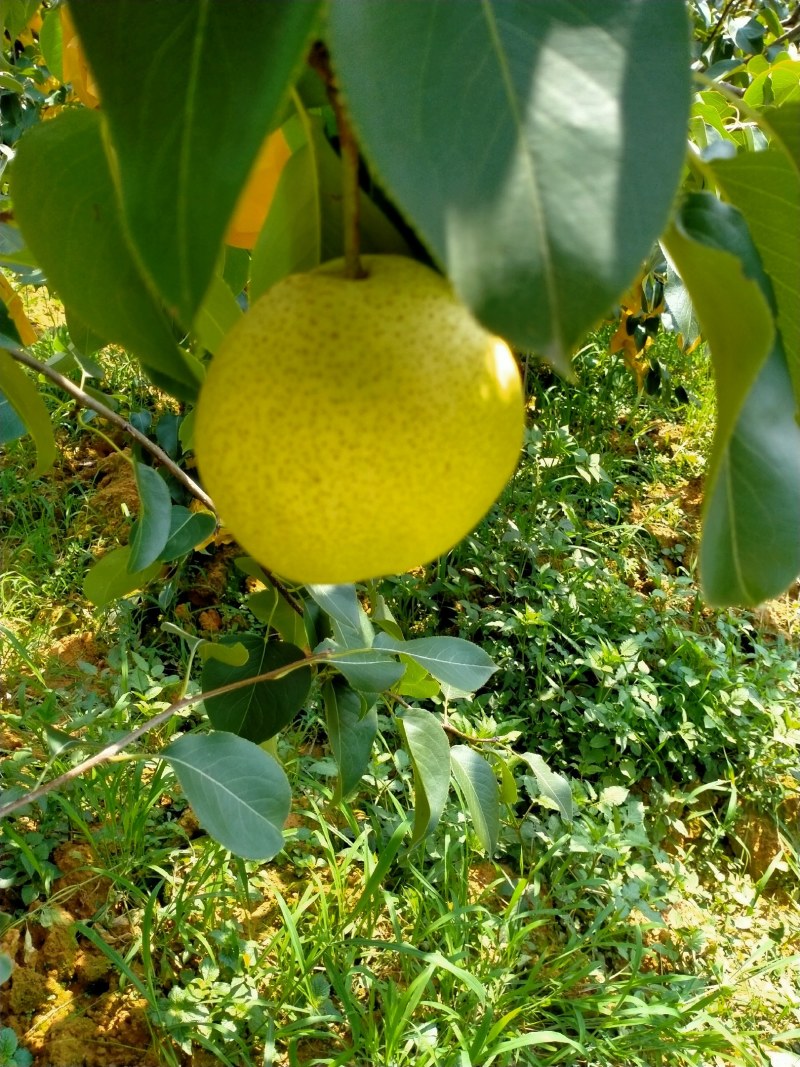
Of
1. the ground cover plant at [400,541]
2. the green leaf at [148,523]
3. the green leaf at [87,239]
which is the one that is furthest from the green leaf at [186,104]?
the green leaf at [148,523]

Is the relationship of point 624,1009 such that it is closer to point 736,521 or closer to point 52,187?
point 736,521

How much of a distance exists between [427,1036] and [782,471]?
1.46 meters

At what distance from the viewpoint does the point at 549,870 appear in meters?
1.99

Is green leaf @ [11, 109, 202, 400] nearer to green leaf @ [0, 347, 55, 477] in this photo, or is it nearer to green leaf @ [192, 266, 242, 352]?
green leaf @ [192, 266, 242, 352]

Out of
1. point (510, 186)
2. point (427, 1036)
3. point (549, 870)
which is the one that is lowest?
point (549, 870)

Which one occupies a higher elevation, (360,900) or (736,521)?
(736,521)

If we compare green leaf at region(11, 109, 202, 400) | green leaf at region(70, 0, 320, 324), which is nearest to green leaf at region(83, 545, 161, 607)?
green leaf at region(11, 109, 202, 400)

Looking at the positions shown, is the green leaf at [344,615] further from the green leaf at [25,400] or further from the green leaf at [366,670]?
the green leaf at [25,400]

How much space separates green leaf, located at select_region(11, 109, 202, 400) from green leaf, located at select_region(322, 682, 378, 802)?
601 millimetres

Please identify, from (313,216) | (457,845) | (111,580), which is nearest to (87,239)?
(313,216)

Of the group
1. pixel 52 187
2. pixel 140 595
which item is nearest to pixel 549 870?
pixel 140 595

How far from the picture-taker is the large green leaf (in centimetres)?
31

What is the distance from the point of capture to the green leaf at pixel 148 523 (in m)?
0.79

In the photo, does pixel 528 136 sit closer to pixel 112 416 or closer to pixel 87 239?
pixel 87 239
